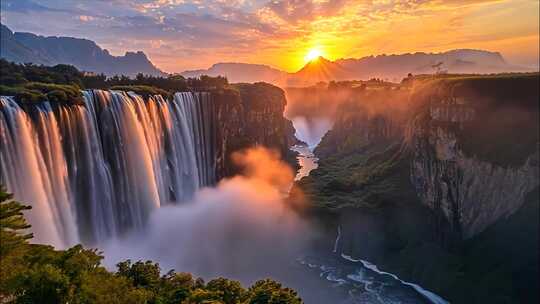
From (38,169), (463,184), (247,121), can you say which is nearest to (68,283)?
(38,169)

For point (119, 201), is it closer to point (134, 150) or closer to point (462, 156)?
point (134, 150)

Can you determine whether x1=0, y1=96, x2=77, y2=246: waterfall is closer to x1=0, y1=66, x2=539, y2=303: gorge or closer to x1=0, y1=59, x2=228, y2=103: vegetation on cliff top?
x1=0, y1=66, x2=539, y2=303: gorge

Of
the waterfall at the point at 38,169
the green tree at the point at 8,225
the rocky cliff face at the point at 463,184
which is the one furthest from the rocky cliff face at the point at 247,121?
the green tree at the point at 8,225

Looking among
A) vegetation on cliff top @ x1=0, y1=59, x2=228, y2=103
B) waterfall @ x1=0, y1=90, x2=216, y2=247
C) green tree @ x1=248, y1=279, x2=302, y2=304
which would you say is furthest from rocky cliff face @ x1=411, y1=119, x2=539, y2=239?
vegetation on cliff top @ x1=0, y1=59, x2=228, y2=103

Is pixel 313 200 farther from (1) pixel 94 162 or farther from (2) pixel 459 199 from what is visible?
(1) pixel 94 162

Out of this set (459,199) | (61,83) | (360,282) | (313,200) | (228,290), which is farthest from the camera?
(313,200)

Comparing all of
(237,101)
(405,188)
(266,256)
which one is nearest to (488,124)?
(405,188)

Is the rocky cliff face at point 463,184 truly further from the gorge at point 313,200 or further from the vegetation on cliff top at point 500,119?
the vegetation on cliff top at point 500,119
